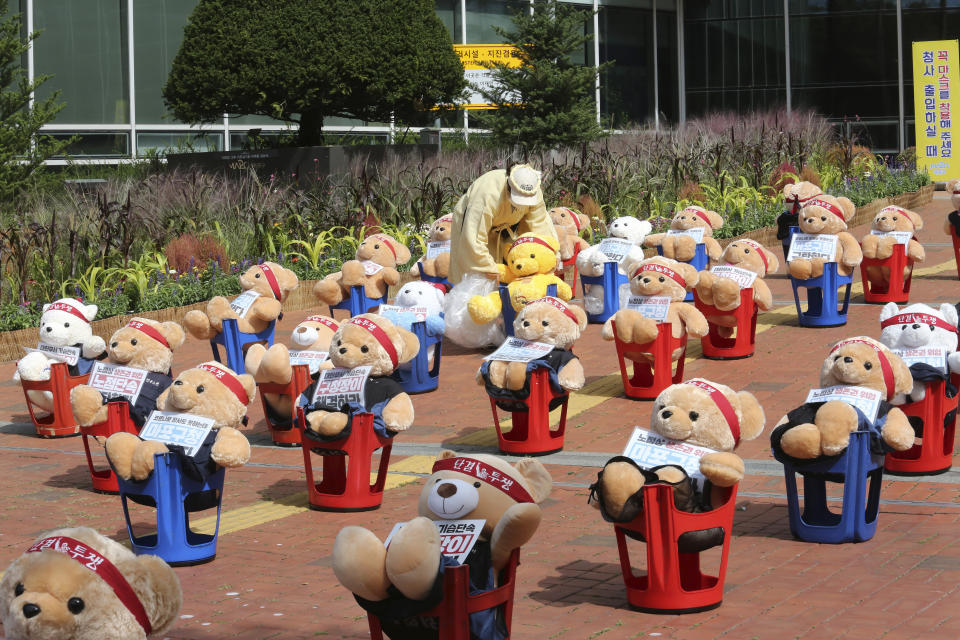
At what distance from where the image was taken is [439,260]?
12.8 meters

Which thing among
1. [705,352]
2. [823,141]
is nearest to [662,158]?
[823,141]

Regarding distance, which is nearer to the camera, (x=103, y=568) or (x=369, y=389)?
(x=103, y=568)

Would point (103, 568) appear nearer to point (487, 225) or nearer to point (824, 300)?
point (487, 225)

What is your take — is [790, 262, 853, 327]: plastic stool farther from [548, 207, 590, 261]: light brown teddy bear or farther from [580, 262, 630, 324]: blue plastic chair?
[548, 207, 590, 261]: light brown teddy bear

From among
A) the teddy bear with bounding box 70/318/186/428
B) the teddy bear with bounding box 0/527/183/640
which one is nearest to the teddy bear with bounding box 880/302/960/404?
the teddy bear with bounding box 70/318/186/428

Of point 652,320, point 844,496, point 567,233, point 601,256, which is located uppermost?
point 567,233

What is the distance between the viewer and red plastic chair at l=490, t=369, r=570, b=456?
336 inches

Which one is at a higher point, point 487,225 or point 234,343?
point 487,225

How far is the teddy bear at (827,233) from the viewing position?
12.0 m

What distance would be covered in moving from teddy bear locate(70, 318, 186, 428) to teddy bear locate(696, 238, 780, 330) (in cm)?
481

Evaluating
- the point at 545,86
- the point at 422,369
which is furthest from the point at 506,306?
the point at 545,86

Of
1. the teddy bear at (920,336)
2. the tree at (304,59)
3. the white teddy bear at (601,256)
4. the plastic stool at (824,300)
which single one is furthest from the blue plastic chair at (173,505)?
the tree at (304,59)

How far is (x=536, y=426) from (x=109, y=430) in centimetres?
282

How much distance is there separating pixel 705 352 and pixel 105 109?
57.2 feet
